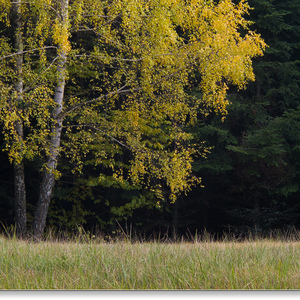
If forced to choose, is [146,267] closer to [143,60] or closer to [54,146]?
[54,146]

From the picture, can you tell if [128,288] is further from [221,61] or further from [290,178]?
[290,178]

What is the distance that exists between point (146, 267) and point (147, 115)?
649 centimetres

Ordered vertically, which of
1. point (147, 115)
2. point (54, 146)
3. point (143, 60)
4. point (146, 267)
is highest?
point (143, 60)

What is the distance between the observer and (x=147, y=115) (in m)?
10.9

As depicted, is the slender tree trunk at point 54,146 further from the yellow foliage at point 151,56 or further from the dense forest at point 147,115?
the yellow foliage at point 151,56

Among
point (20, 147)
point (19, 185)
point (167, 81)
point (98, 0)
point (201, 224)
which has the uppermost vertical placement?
point (98, 0)

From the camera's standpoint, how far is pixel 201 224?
16938 mm

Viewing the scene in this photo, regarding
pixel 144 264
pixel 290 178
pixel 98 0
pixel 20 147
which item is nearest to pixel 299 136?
pixel 290 178

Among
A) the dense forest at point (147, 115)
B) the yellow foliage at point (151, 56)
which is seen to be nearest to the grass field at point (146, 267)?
the dense forest at point (147, 115)

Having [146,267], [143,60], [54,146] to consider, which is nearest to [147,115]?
[143,60]

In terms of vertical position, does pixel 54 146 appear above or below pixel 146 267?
above

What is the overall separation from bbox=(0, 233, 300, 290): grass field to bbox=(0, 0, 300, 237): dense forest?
3.56 m

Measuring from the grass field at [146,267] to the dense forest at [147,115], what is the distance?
11.7 ft

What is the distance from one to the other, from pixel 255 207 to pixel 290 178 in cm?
167
